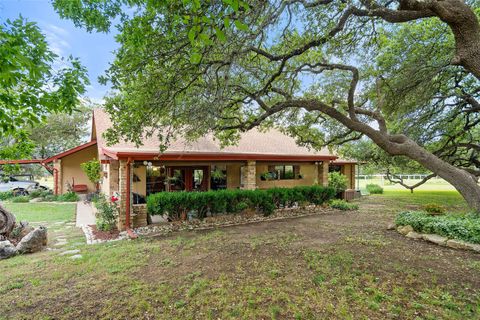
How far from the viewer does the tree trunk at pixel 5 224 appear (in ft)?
23.0

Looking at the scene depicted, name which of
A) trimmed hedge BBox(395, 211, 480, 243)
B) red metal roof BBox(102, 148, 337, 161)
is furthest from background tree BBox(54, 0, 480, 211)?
red metal roof BBox(102, 148, 337, 161)

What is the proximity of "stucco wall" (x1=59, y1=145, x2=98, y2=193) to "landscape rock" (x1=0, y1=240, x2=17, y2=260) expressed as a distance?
11.6 metres

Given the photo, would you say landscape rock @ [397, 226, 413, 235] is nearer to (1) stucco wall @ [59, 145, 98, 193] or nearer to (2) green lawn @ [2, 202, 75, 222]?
(2) green lawn @ [2, 202, 75, 222]

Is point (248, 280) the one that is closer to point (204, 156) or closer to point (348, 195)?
point (204, 156)

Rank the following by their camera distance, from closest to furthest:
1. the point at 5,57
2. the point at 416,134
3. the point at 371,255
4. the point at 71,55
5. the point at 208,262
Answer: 1. the point at 5,57
2. the point at 71,55
3. the point at 208,262
4. the point at 371,255
5. the point at 416,134

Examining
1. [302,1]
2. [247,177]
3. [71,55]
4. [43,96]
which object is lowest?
[247,177]

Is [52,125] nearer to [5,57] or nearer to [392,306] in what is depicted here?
[5,57]

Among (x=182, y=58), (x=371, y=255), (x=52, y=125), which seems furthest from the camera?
(x=52, y=125)

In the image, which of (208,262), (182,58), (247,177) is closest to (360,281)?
(208,262)

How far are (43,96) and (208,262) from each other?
13.8 feet

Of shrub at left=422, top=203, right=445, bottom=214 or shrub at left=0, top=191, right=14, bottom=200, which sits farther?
shrub at left=0, top=191, right=14, bottom=200

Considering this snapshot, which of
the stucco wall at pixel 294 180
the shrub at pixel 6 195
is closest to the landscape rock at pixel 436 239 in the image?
the stucco wall at pixel 294 180

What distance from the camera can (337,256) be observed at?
576 centimetres

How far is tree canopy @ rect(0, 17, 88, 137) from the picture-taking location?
257cm
